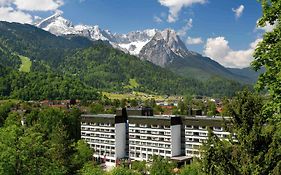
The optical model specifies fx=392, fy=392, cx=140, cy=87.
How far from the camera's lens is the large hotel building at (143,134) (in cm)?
9689

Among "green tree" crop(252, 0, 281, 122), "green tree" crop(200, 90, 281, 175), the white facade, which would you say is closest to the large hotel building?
the white facade

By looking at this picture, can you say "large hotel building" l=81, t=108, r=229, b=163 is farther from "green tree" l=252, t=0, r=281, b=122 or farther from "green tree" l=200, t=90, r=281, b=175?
"green tree" l=252, t=0, r=281, b=122

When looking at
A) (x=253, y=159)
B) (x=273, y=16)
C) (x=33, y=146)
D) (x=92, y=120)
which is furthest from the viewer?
(x=92, y=120)

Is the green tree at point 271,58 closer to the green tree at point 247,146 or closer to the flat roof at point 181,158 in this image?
the green tree at point 247,146

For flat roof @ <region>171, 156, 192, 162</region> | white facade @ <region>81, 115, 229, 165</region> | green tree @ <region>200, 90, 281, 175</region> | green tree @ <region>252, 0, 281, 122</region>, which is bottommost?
flat roof @ <region>171, 156, 192, 162</region>

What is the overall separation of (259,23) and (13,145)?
2928 cm

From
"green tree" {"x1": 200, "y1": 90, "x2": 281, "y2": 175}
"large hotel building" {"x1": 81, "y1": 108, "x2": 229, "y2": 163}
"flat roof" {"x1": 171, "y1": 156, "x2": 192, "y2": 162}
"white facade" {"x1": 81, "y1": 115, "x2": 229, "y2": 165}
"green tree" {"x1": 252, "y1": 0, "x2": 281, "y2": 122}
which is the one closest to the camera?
"green tree" {"x1": 252, "y1": 0, "x2": 281, "y2": 122}

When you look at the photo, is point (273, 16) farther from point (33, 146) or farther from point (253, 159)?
point (33, 146)

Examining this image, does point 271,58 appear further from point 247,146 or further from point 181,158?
point 181,158

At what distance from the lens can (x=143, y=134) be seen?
106m

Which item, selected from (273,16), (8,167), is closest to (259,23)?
(273,16)

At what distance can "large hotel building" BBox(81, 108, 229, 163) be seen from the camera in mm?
96887

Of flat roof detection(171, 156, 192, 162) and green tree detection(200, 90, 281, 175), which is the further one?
flat roof detection(171, 156, 192, 162)

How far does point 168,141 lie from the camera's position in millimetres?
99875
